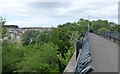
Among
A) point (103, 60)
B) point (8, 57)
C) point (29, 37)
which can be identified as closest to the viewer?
point (103, 60)

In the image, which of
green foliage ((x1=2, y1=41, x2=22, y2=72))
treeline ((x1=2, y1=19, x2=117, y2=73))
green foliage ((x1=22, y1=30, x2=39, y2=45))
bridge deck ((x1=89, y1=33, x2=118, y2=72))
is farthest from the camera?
green foliage ((x1=22, y1=30, x2=39, y2=45))

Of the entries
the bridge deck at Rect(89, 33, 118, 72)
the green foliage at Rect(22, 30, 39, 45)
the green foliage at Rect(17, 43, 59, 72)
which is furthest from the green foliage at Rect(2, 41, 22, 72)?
the green foliage at Rect(22, 30, 39, 45)

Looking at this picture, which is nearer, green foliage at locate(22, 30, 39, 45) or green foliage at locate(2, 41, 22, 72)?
green foliage at locate(2, 41, 22, 72)

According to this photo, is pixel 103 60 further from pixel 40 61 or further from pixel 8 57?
pixel 40 61

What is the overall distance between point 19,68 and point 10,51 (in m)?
3.21

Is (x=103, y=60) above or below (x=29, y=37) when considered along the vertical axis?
above

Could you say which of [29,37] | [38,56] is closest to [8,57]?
[38,56]

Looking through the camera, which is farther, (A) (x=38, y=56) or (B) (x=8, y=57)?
(A) (x=38, y=56)

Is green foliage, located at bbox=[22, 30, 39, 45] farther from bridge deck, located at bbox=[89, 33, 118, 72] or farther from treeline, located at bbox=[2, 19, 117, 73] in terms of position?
bridge deck, located at bbox=[89, 33, 118, 72]

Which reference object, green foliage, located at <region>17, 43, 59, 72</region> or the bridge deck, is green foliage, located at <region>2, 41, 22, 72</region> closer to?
green foliage, located at <region>17, 43, 59, 72</region>

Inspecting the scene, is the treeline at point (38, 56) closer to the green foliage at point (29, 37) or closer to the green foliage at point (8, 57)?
the green foliage at point (8, 57)

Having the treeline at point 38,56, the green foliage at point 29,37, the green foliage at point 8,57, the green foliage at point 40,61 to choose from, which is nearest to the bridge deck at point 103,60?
the treeline at point 38,56

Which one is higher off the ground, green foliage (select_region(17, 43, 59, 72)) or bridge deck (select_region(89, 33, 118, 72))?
bridge deck (select_region(89, 33, 118, 72))

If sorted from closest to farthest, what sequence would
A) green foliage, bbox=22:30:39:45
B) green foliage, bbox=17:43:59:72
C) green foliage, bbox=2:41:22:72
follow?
green foliage, bbox=2:41:22:72 < green foliage, bbox=17:43:59:72 < green foliage, bbox=22:30:39:45
